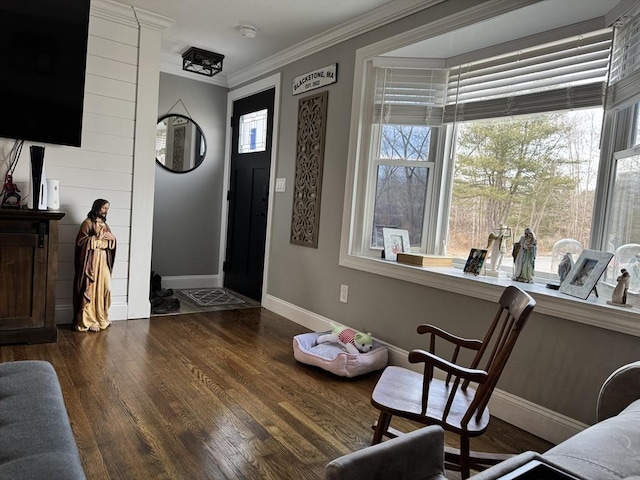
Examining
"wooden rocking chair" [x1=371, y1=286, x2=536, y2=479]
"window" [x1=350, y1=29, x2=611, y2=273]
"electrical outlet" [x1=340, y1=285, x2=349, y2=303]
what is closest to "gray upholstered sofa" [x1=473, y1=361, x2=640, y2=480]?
"wooden rocking chair" [x1=371, y1=286, x2=536, y2=479]

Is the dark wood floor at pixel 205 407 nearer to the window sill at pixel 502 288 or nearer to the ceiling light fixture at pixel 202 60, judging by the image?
the window sill at pixel 502 288

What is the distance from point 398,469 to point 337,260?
8.82ft

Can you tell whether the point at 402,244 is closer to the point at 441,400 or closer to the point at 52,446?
the point at 441,400

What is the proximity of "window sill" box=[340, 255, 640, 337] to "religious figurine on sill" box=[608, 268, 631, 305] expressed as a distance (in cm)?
5

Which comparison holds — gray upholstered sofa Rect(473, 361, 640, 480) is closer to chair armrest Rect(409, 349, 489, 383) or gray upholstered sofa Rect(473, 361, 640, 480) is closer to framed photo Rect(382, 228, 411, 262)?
chair armrest Rect(409, 349, 489, 383)

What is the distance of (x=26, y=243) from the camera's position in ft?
9.48

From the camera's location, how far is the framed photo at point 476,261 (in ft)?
8.87

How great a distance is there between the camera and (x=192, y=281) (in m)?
5.11

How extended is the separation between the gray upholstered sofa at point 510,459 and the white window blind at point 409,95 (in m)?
2.44

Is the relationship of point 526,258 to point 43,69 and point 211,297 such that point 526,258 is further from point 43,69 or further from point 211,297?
point 43,69

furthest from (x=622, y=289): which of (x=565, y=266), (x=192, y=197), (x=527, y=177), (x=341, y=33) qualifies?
(x=192, y=197)

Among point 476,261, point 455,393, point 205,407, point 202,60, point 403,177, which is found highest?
point 202,60

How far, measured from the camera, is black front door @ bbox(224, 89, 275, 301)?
4555 millimetres

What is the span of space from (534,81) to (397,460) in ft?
8.20
